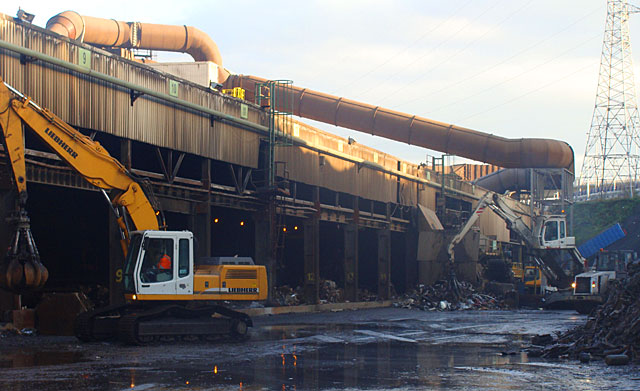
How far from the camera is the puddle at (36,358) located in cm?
1455

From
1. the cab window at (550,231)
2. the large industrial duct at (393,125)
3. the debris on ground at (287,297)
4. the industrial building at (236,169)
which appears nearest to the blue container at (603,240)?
the industrial building at (236,169)

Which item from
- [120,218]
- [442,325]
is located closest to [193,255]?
[120,218]

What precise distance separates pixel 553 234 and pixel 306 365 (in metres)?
29.2

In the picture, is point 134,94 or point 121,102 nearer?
point 121,102

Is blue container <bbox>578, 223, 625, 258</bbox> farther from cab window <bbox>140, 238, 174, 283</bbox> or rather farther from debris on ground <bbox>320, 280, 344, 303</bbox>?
cab window <bbox>140, 238, 174, 283</bbox>

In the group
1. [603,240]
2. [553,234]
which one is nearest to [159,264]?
[553,234]

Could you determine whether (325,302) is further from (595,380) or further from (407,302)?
(595,380)

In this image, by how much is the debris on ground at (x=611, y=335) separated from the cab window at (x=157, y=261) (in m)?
8.76

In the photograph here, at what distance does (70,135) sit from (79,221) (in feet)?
51.6

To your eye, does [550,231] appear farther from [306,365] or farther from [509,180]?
[306,365]

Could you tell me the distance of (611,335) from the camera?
17.4m

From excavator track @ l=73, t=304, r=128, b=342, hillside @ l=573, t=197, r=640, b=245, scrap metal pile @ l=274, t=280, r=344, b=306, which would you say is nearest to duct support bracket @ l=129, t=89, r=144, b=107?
excavator track @ l=73, t=304, r=128, b=342

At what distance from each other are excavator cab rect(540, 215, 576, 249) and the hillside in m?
34.9

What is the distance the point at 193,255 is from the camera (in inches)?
760
